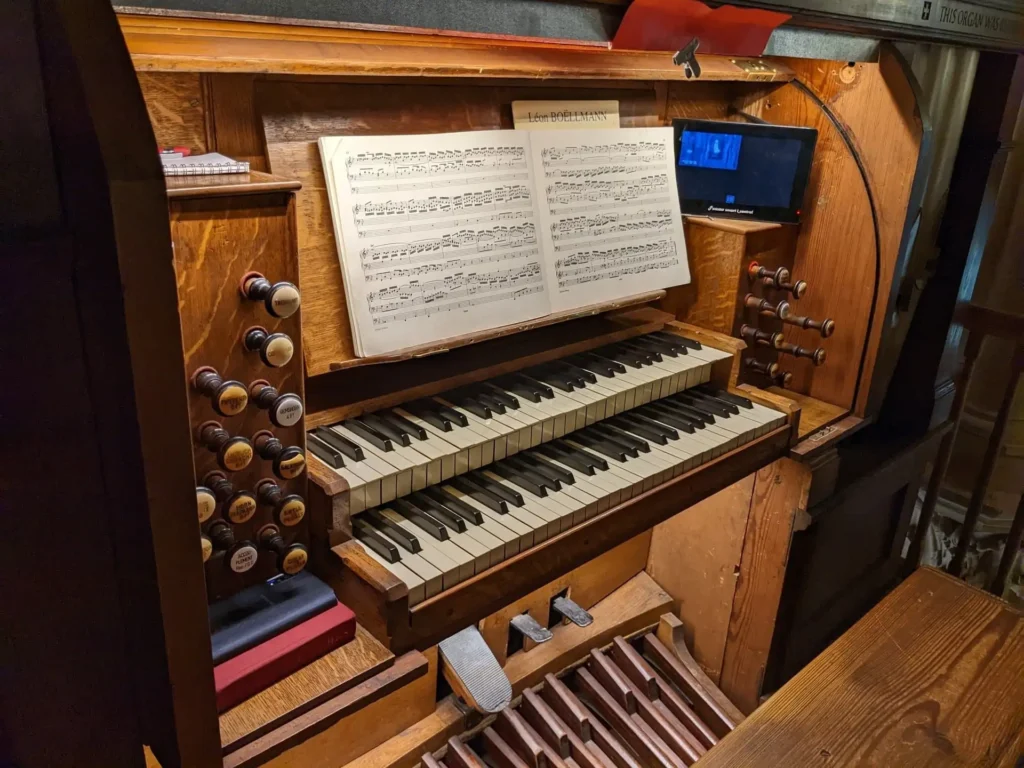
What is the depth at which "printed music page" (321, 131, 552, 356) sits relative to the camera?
1442 mm

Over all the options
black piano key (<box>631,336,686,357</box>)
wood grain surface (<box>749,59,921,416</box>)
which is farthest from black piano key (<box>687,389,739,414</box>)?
wood grain surface (<box>749,59,921,416</box>)

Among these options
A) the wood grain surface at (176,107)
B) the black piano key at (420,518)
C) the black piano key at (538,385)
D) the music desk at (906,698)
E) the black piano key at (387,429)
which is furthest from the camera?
the black piano key at (538,385)

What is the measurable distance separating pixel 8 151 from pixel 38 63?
0.26ft

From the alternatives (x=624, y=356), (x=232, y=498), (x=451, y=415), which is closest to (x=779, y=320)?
(x=624, y=356)

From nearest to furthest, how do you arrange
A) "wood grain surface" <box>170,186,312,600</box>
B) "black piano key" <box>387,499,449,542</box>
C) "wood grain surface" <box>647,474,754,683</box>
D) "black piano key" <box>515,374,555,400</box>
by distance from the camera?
1. "wood grain surface" <box>170,186,312,600</box>
2. "black piano key" <box>387,499,449,542</box>
3. "black piano key" <box>515,374,555,400</box>
4. "wood grain surface" <box>647,474,754,683</box>

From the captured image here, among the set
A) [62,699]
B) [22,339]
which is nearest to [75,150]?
[22,339]

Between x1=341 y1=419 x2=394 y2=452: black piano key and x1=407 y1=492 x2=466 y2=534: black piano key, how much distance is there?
0.34 feet

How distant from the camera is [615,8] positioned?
4.70 ft

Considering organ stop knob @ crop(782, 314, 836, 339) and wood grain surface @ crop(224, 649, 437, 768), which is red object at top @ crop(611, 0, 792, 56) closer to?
organ stop knob @ crop(782, 314, 836, 339)

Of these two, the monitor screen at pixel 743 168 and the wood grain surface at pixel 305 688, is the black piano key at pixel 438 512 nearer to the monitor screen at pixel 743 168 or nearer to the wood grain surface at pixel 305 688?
the wood grain surface at pixel 305 688

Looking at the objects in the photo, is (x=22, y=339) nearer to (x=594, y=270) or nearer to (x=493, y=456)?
(x=493, y=456)

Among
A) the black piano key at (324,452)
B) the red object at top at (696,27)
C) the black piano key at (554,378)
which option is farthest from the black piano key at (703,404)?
the black piano key at (324,452)

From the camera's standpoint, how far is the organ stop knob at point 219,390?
1085mm

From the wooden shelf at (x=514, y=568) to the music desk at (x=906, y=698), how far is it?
0.42m
